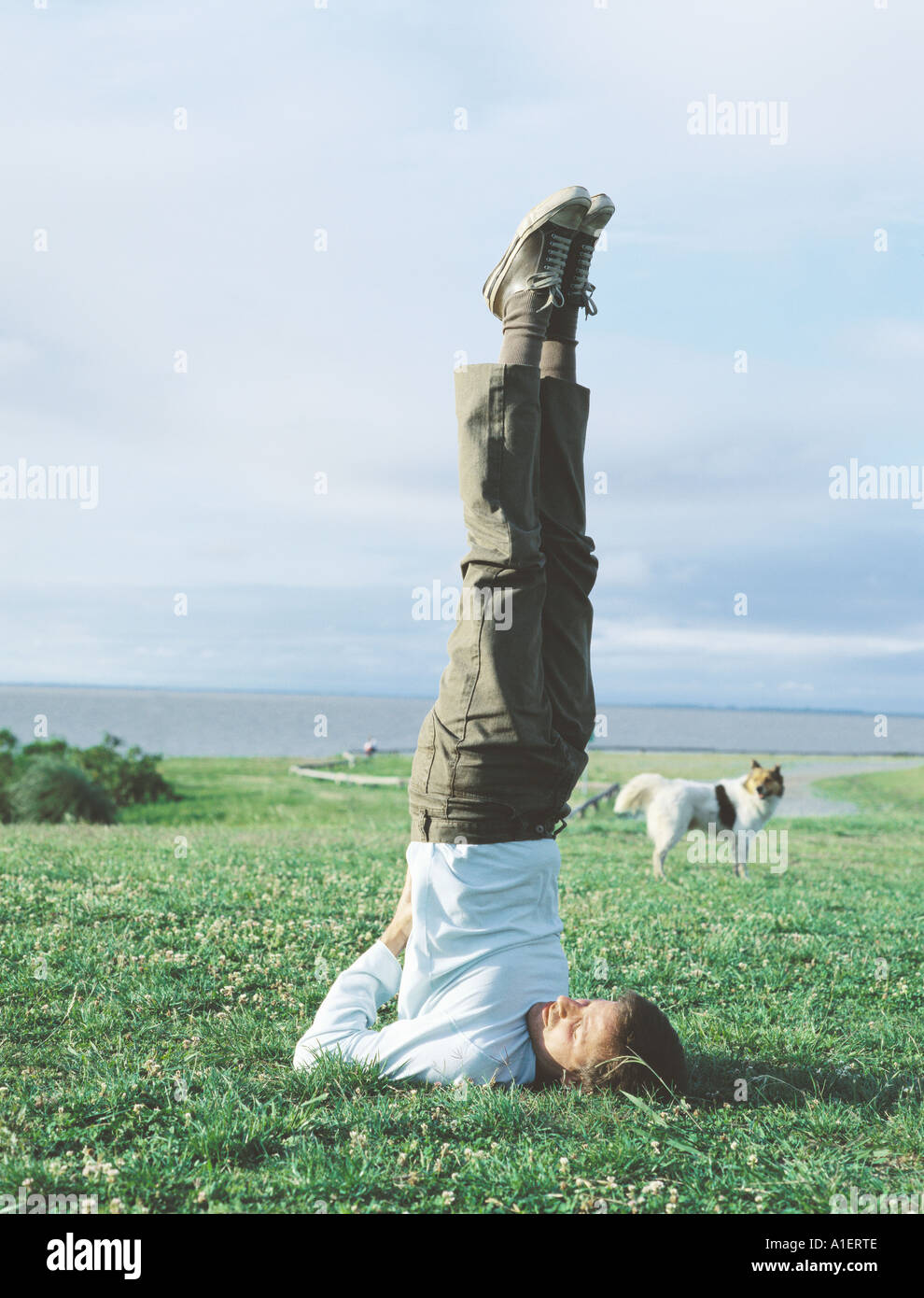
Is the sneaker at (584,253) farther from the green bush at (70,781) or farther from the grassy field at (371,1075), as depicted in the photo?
the green bush at (70,781)

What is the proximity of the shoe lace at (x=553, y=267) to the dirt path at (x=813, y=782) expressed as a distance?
27174mm

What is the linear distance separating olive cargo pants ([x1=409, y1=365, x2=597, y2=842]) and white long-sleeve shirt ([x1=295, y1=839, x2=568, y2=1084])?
173 millimetres

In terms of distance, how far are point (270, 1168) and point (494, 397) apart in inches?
153

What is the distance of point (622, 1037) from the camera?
188 inches

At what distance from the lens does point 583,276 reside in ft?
19.4

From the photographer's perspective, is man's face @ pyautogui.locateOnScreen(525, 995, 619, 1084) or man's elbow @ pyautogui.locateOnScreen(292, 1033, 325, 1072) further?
man's elbow @ pyautogui.locateOnScreen(292, 1033, 325, 1072)

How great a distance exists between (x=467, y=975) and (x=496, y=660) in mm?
1705

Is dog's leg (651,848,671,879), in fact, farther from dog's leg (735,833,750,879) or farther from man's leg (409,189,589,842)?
man's leg (409,189,589,842)

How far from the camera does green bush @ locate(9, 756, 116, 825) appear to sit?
2195cm
